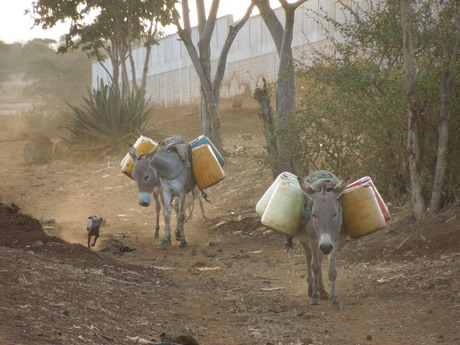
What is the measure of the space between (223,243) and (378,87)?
3783mm

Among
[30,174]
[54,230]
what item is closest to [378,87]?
[54,230]

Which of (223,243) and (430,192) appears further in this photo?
(223,243)

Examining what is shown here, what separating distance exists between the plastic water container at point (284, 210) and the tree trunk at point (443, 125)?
9.55 feet

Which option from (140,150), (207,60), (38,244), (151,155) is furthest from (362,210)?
(207,60)

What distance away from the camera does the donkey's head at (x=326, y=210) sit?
5.68 metres

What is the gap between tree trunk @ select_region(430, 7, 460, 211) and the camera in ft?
26.3

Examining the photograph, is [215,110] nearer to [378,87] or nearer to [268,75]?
[378,87]

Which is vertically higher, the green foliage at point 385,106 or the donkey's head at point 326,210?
the green foliage at point 385,106

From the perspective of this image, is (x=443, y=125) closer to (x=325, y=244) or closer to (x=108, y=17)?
(x=325, y=244)

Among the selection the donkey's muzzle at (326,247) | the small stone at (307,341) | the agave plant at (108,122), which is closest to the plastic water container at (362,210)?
the donkey's muzzle at (326,247)

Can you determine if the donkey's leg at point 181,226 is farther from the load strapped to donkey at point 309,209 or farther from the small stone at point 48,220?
the load strapped to donkey at point 309,209

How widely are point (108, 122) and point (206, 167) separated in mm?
10751

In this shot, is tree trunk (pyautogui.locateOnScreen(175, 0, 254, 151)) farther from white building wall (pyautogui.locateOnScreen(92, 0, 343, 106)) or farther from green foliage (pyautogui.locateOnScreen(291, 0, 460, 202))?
white building wall (pyautogui.locateOnScreen(92, 0, 343, 106))

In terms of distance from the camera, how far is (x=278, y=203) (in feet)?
20.0
